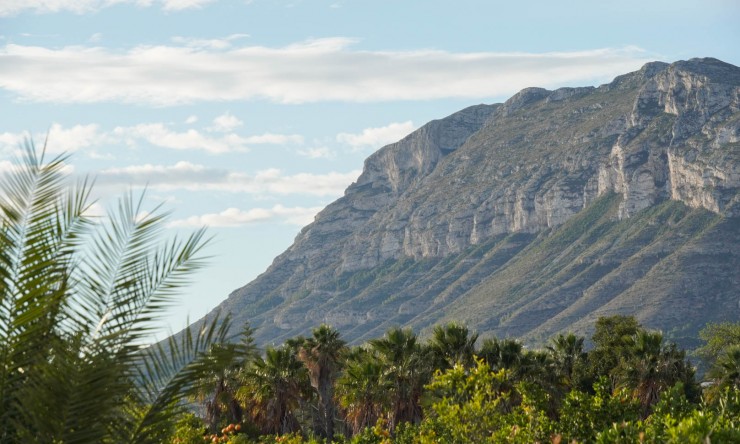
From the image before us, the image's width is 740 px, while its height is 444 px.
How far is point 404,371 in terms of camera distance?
49469 mm

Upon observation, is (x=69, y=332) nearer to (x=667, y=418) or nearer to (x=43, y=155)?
(x=43, y=155)

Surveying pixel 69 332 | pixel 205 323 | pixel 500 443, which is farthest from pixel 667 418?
pixel 69 332

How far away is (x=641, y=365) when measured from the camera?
53.6m

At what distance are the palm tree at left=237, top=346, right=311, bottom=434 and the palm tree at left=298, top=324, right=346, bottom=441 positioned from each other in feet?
3.49

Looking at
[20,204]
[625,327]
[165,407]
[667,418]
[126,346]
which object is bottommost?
[625,327]

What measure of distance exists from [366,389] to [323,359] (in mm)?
8504

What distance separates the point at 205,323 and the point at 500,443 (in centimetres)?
1498

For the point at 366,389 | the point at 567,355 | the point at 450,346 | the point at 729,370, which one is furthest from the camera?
the point at 567,355

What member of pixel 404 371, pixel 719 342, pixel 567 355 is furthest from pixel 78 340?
pixel 719 342

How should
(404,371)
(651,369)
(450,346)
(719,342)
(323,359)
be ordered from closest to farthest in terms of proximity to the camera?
(404,371) < (450,346) < (651,369) < (323,359) < (719,342)

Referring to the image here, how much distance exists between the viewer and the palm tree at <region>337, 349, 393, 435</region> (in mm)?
49500

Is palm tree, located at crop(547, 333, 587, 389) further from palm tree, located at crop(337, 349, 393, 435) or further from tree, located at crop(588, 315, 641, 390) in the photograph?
palm tree, located at crop(337, 349, 393, 435)

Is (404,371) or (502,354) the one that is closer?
(404,371)

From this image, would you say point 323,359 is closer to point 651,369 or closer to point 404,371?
point 404,371
